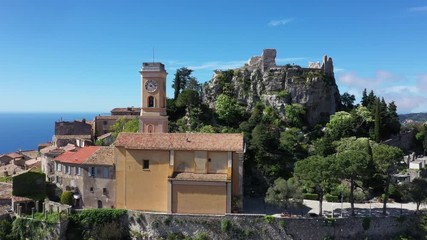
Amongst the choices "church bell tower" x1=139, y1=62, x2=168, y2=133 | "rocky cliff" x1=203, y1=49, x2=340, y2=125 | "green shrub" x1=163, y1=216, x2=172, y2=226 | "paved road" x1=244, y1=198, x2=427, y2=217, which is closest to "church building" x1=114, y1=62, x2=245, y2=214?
"green shrub" x1=163, y1=216, x2=172, y2=226

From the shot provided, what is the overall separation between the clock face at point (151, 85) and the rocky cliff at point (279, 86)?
61.4 feet

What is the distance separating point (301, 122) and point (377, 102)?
11.8 m

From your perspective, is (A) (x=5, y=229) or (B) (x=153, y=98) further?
(B) (x=153, y=98)

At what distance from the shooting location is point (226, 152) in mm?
38375

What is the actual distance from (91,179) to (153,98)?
1258 cm

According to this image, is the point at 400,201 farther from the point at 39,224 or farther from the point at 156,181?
the point at 39,224

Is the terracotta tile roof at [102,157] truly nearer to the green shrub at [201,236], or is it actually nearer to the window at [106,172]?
the window at [106,172]

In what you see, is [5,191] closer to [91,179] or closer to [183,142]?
[91,179]

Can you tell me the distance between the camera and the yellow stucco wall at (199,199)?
3741 centimetres

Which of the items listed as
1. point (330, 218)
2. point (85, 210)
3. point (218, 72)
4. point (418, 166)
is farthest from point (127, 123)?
point (418, 166)

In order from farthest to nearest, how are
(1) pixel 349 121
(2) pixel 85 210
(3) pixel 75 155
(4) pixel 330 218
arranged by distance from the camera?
(1) pixel 349 121
(3) pixel 75 155
(2) pixel 85 210
(4) pixel 330 218

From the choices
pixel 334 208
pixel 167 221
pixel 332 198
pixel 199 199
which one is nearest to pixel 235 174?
pixel 199 199

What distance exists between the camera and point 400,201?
44688 millimetres

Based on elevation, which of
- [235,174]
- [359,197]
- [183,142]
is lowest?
[359,197]
